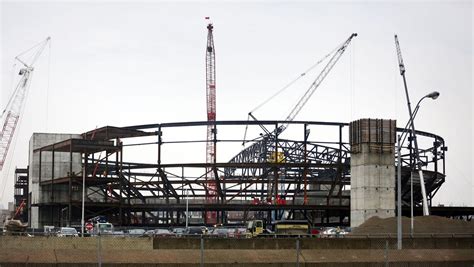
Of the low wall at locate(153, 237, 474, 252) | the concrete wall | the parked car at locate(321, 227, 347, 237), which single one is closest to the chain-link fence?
the low wall at locate(153, 237, 474, 252)

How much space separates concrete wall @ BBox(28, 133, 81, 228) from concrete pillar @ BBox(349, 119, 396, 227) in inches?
1961

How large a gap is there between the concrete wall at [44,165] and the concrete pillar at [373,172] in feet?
163

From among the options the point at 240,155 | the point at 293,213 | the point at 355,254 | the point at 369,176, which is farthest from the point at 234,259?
the point at 240,155

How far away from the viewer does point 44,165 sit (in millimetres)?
108188

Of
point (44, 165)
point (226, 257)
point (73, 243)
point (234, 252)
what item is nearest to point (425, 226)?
point (73, 243)

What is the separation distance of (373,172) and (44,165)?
58.8 m

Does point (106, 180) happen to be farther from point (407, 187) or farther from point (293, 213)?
point (407, 187)

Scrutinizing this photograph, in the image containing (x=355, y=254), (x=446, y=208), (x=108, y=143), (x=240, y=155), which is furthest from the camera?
(x=240, y=155)

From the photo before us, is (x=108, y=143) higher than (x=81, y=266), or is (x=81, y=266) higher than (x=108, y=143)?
(x=108, y=143)

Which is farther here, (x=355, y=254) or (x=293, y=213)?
(x=293, y=213)

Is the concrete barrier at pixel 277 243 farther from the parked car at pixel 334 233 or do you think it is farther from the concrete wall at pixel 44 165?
the concrete wall at pixel 44 165

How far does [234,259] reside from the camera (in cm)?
2589

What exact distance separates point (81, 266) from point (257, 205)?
72492 millimetres

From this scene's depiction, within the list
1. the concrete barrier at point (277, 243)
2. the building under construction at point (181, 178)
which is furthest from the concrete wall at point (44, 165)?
the concrete barrier at point (277, 243)
